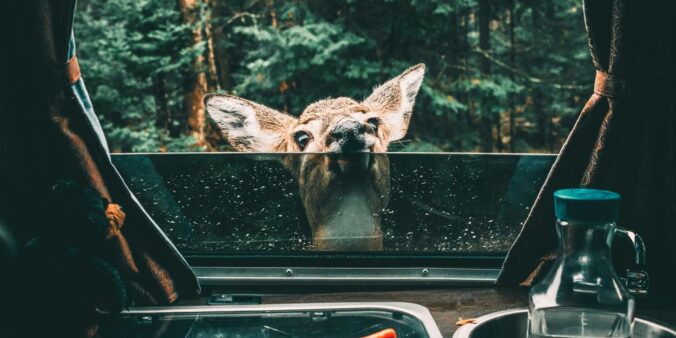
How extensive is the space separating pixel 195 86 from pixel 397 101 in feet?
26.4

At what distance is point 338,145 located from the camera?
3473 mm

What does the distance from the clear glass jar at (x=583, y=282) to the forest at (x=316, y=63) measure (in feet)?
27.6

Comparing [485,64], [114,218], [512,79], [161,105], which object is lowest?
[161,105]

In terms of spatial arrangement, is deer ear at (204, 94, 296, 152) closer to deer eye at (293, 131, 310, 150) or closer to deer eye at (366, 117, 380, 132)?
deer eye at (293, 131, 310, 150)

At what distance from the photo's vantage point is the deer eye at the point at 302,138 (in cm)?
418

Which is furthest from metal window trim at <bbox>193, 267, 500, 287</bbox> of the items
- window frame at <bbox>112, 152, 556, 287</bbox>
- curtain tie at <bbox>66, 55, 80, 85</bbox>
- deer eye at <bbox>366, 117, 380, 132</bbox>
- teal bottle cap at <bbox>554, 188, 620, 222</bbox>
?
deer eye at <bbox>366, 117, 380, 132</bbox>

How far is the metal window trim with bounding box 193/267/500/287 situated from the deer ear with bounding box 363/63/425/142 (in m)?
2.01

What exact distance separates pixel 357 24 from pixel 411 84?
21.9ft

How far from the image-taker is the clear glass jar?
5.33 ft

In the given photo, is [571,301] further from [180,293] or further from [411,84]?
[411,84]

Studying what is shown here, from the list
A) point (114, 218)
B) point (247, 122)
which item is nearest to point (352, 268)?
point (114, 218)

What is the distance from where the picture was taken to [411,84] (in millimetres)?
4586

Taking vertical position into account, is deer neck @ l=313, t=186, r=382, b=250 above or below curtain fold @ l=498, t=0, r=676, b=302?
below

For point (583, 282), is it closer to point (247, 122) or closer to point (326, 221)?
point (326, 221)
